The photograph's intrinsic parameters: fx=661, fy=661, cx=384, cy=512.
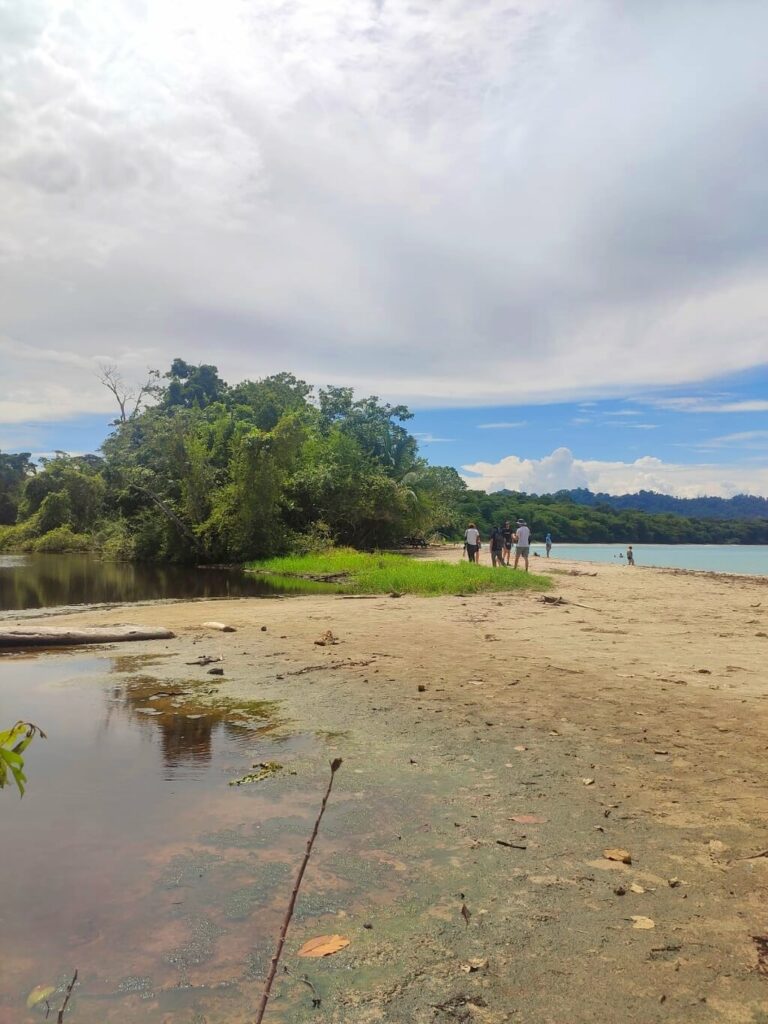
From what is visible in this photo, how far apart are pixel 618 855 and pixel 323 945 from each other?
76.4 inches

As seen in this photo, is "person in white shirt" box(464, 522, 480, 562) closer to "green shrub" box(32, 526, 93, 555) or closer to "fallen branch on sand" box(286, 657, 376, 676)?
"fallen branch on sand" box(286, 657, 376, 676)

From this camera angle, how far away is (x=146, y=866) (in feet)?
13.3

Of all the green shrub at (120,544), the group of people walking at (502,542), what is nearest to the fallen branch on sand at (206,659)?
the group of people walking at (502,542)

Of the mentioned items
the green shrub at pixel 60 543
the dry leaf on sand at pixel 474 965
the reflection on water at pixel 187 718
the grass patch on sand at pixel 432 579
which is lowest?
the reflection on water at pixel 187 718

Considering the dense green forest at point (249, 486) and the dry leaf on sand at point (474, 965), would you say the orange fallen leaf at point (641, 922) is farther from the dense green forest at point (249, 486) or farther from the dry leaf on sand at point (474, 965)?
the dense green forest at point (249, 486)

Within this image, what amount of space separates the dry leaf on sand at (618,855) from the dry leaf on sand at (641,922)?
592 mm

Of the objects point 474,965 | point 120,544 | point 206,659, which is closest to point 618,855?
point 474,965

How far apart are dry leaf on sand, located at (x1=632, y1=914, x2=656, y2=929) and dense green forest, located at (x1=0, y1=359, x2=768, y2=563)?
35629 mm

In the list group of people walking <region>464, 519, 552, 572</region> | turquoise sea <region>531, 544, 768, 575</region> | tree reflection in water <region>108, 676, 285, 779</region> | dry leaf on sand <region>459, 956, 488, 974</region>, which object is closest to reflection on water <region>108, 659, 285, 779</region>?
tree reflection in water <region>108, 676, 285, 779</region>

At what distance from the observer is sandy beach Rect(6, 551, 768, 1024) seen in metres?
2.99

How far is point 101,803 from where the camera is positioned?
16.5 feet

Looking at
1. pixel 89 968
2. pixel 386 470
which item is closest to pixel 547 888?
pixel 89 968

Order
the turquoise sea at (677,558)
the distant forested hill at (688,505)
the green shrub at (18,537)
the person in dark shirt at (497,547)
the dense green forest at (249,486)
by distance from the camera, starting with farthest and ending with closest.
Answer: the distant forested hill at (688,505), the green shrub at (18,537), the turquoise sea at (677,558), the dense green forest at (249,486), the person in dark shirt at (497,547)

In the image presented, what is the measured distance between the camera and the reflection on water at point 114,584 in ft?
72.0
